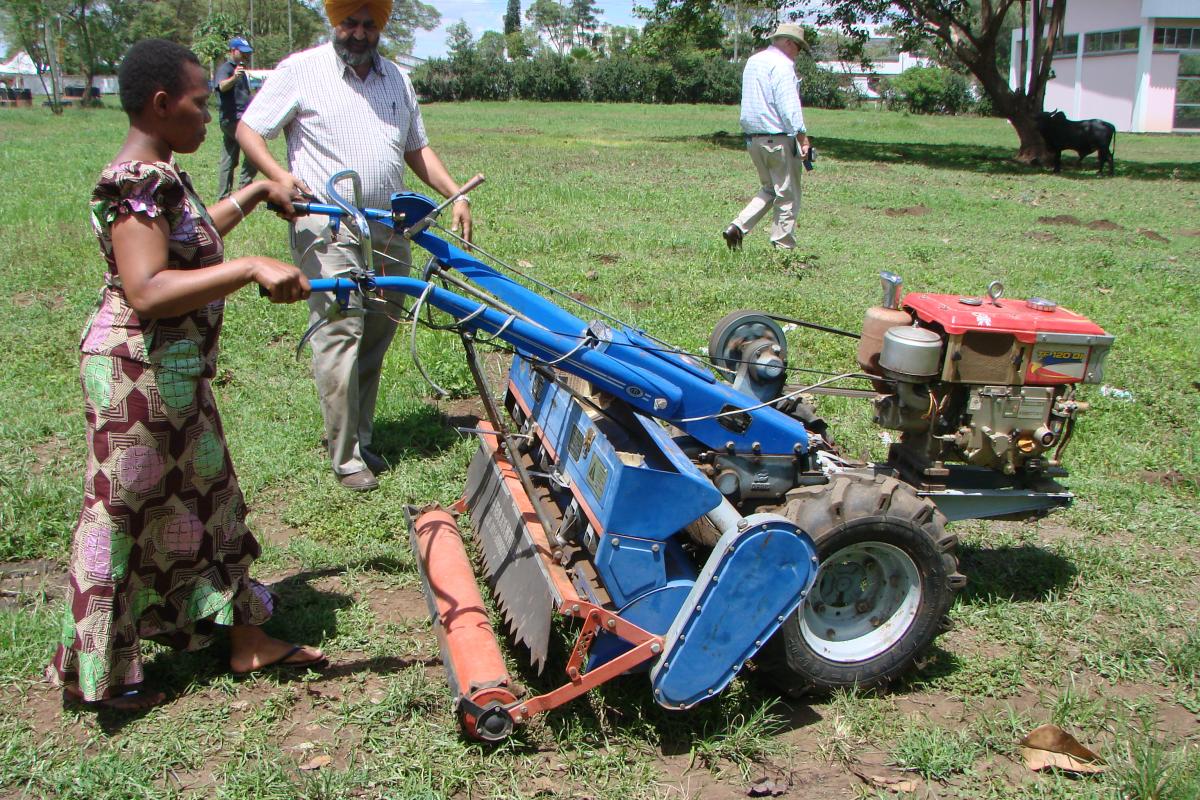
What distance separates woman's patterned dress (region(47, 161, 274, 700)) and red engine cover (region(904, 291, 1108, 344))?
273 centimetres

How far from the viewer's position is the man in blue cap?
1162 cm

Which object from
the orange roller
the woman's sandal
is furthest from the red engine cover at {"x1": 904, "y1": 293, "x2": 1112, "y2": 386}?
the woman's sandal

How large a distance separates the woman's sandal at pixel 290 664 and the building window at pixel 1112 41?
42.5 metres

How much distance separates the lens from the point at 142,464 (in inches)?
127

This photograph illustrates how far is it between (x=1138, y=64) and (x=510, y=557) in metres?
41.4

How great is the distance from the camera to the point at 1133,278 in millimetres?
9500

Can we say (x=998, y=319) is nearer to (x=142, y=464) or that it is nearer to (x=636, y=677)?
(x=636, y=677)

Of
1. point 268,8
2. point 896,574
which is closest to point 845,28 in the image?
point 896,574

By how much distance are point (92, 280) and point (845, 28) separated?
1791 centimetres

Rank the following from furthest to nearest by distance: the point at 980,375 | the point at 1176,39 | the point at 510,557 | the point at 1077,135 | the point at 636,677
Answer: the point at 1176,39 < the point at 1077,135 < the point at 980,375 < the point at 510,557 < the point at 636,677

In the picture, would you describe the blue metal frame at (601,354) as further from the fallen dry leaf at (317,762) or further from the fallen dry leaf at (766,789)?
the fallen dry leaf at (317,762)

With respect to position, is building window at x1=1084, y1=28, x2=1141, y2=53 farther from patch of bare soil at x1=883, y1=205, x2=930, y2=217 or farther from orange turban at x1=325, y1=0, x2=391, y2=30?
orange turban at x1=325, y1=0, x2=391, y2=30

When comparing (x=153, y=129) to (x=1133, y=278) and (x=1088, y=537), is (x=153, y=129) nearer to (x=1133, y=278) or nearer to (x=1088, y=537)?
(x=1088, y=537)

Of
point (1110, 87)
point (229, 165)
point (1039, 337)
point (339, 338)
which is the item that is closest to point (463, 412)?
point (339, 338)
